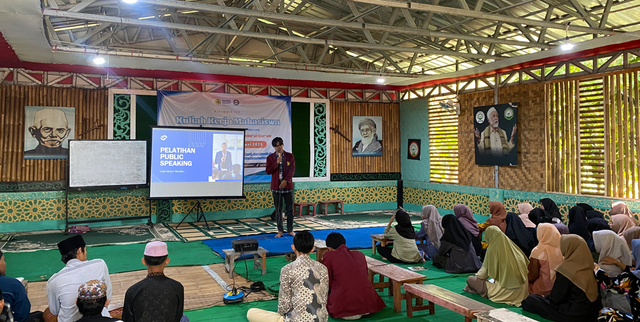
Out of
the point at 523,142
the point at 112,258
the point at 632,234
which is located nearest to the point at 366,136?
the point at 523,142

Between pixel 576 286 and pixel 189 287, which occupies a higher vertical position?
pixel 576 286

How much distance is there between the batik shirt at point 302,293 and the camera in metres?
3.31

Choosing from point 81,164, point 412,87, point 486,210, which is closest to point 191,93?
point 81,164

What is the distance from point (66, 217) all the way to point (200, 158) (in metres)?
2.65

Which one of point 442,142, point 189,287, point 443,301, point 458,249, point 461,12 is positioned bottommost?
point 189,287

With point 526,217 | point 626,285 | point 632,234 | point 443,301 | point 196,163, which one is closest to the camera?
point 626,285

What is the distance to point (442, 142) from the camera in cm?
1100

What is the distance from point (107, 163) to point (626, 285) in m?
8.37

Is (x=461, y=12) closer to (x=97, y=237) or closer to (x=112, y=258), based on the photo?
(x=112, y=258)

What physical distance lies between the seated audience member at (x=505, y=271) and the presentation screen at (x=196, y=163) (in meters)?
5.79

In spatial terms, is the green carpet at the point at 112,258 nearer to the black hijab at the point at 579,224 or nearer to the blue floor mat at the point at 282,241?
the blue floor mat at the point at 282,241

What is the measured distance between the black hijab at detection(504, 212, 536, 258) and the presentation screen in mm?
5355

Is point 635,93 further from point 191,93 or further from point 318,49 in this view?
point 191,93

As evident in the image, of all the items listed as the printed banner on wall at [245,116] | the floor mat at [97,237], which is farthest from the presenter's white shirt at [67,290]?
the printed banner on wall at [245,116]
